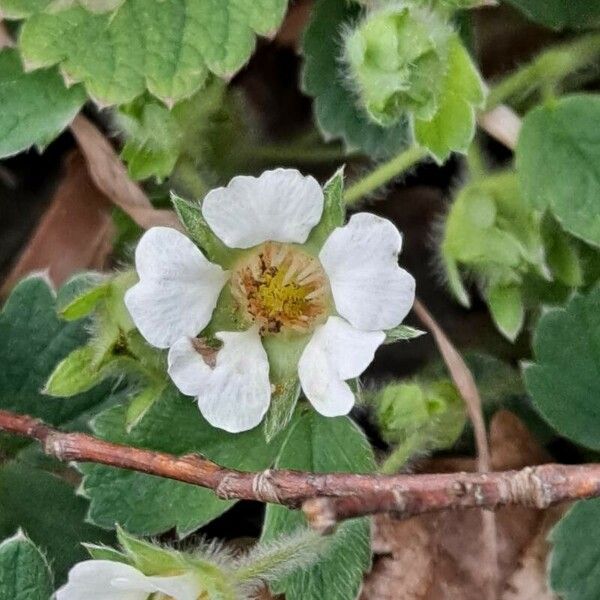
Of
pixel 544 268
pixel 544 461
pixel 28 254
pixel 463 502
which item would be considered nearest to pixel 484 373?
pixel 544 461

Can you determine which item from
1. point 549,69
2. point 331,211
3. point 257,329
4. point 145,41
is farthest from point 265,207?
point 549,69

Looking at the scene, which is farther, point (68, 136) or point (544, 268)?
point (68, 136)

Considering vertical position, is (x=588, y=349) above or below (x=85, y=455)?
below

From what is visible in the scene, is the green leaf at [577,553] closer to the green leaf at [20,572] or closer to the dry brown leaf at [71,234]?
the green leaf at [20,572]

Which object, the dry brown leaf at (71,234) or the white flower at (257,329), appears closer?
the white flower at (257,329)

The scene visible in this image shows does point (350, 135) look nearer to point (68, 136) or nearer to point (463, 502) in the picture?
point (68, 136)

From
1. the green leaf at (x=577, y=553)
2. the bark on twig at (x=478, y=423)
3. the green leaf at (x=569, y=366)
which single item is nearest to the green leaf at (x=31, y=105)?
the bark on twig at (x=478, y=423)

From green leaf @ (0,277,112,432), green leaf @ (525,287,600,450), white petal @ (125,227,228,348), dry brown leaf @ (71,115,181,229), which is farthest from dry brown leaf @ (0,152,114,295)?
green leaf @ (525,287,600,450)
